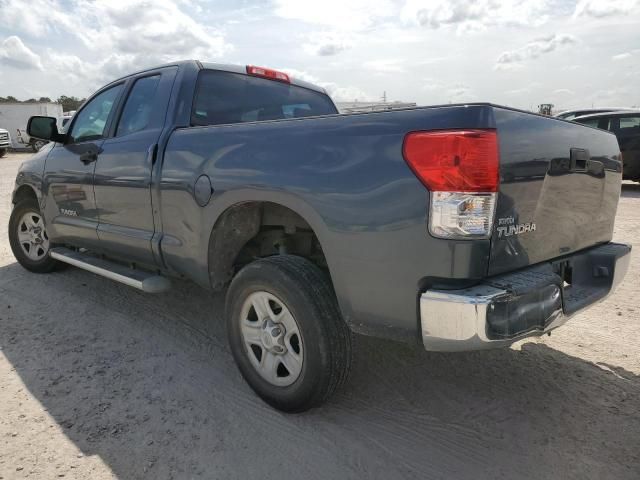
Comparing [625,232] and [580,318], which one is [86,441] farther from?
[625,232]

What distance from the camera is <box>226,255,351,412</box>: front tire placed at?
2.48 m

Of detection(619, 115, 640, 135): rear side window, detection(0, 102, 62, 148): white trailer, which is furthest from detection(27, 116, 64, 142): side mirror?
detection(0, 102, 62, 148): white trailer

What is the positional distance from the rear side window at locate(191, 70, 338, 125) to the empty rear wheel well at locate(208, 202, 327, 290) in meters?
0.88

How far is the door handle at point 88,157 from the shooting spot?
394cm

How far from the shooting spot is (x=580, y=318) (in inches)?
158

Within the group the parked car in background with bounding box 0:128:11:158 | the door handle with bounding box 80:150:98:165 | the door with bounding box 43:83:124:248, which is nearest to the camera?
the door handle with bounding box 80:150:98:165

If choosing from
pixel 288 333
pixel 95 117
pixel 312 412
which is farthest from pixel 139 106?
pixel 312 412

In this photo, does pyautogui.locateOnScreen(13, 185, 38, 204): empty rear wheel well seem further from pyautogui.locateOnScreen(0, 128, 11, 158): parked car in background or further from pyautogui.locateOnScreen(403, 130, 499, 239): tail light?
pyautogui.locateOnScreen(0, 128, 11, 158): parked car in background

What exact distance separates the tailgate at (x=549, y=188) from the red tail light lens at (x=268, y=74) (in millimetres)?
2329

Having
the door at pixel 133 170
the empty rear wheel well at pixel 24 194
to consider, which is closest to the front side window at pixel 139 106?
the door at pixel 133 170

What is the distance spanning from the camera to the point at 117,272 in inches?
147

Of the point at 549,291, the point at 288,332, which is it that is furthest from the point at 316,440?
the point at 549,291

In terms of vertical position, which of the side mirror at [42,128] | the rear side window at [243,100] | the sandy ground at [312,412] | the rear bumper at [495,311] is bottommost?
the sandy ground at [312,412]

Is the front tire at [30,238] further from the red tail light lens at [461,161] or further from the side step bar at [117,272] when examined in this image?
the red tail light lens at [461,161]
